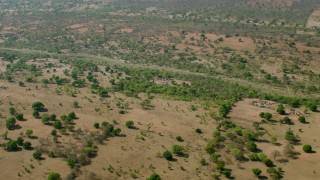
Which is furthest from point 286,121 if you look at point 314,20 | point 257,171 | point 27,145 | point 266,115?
point 314,20

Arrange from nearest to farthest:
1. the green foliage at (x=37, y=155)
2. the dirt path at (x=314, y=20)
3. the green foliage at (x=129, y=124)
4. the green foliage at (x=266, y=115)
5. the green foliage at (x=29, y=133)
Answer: the green foliage at (x=37, y=155) < the green foliage at (x=29, y=133) < the green foliage at (x=129, y=124) < the green foliage at (x=266, y=115) < the dirt path at (x=314, y=20)

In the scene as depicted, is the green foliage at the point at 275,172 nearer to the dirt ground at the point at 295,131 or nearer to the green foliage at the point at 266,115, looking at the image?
the dirt ground at the point at 295,131

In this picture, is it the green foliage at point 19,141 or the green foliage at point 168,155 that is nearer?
the green foliage at point 168,155

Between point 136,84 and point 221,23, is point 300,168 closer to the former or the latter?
point 136,84

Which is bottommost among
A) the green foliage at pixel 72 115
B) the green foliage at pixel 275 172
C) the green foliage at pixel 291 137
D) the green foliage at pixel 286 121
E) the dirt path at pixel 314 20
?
the green foliage at pixel 275 172

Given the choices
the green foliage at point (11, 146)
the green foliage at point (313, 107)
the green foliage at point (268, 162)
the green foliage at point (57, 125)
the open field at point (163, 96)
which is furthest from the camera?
the green foliage at point (313, 107)

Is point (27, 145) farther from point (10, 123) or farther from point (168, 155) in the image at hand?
point (168, 155)

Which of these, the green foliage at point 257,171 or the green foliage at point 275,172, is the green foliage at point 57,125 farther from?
the green foliage at point 275,172

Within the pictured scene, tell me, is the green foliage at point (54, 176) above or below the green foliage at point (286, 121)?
below

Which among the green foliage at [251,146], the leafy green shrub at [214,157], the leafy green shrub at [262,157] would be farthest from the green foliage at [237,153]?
the leafy green shrub at [214,157]

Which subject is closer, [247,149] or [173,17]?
[247,149]

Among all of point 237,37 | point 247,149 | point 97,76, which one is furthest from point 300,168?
point 237,37
